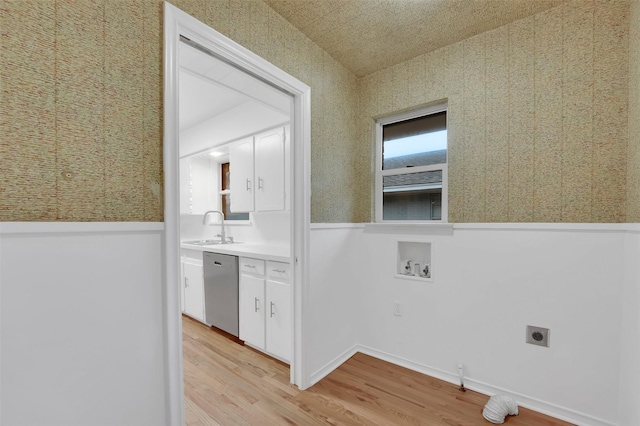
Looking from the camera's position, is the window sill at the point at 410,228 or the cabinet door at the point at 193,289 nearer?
the window sill at the point at 410,228

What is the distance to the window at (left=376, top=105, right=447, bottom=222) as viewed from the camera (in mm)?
2330

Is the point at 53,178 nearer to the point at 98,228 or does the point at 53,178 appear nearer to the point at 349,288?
the point at 98,228

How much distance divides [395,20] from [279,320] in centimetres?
241

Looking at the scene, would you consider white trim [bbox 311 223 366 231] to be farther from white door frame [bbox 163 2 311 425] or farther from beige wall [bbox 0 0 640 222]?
white door frame [bbox 163 2 311 425]

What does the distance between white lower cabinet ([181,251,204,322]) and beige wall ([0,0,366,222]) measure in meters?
2.17

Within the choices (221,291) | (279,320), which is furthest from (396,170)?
(221,291)

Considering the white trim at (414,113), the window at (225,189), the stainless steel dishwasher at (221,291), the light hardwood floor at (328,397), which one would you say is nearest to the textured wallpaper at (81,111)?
the light hardwood floor at (328,397)

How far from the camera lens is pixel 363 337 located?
2.59 metres

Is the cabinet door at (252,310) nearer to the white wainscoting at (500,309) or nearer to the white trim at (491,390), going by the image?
the white wainscoting at (500,309)

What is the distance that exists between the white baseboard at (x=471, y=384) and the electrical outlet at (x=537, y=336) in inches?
14.6

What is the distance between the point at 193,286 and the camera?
3.28m

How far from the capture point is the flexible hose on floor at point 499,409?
1.69 metres

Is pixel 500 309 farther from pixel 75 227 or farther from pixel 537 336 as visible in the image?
pixel 75 227

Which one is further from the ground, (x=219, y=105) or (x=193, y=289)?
(x=219, y=105)
